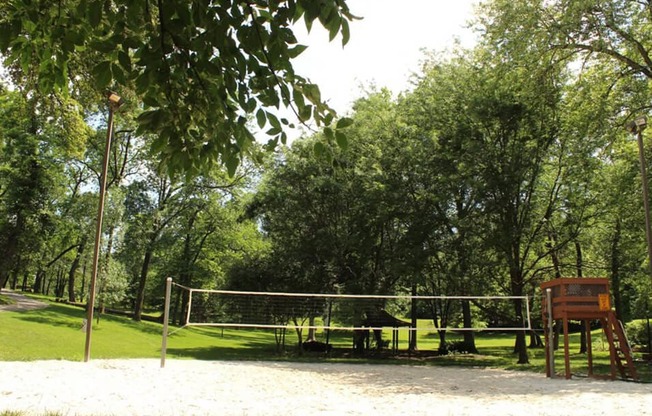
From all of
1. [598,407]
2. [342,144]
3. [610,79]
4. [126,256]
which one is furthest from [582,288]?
[126,256]

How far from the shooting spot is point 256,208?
22750 millimetres

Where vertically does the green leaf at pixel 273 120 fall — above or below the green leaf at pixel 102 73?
below

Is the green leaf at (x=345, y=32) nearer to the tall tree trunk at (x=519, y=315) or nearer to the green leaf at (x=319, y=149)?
the green leaf at (x=319, y=149)

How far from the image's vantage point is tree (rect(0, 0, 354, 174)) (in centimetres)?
269

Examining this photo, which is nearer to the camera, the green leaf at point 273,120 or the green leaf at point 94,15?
the green leaf at point 94,15

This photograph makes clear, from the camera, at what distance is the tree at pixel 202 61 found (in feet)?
8.81

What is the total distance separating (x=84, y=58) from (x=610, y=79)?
599 inches

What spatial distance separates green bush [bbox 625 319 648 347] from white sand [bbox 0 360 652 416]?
1200 cm

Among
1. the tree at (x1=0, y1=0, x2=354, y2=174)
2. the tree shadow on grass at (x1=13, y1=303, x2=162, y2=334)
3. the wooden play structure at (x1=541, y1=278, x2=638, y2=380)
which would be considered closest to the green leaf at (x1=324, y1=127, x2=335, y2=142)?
the tree at (x1=0, y1=0, x2=354, y2=174)

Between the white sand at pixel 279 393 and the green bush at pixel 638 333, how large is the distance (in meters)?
12.0

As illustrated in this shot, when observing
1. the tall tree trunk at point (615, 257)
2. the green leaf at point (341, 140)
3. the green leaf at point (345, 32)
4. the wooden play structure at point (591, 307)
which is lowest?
the wooden play structure at point (591, 307)

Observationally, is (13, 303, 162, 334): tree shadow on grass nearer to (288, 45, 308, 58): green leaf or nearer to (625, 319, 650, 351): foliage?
(625, 319, 650, 351): foliage

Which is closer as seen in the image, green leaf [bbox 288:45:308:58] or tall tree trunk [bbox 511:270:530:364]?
green leaf [bbox 288:45:308:58]

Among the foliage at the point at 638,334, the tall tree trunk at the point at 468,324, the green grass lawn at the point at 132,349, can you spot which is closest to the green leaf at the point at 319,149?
the green grass lawn at the point at 132,349
